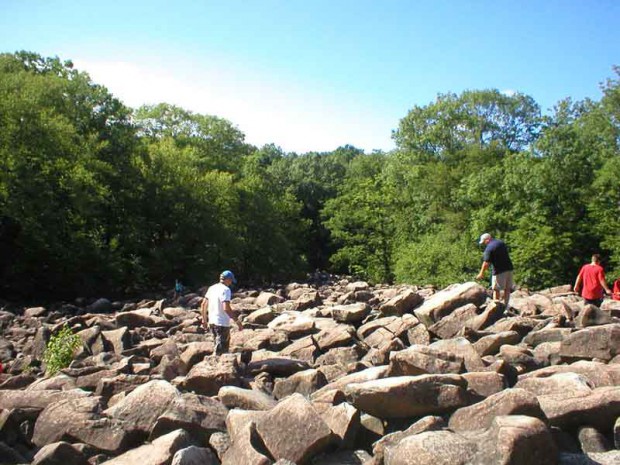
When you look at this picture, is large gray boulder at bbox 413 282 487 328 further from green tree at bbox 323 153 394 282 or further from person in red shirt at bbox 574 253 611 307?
green tree at bbox 323 153 394 282

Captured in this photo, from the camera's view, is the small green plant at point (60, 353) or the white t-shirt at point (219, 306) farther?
the small green plant at point (60, 353)

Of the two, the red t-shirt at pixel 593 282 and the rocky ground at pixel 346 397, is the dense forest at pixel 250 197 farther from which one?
the red t-shirt at pixel 593 282

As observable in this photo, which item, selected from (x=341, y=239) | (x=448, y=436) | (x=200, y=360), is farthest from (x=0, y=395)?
(x=341, y=239)

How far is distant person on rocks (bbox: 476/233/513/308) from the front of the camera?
42.5 feet

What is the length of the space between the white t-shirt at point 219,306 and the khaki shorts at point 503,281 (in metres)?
5.97

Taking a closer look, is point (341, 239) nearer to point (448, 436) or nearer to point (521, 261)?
point (521, 261)

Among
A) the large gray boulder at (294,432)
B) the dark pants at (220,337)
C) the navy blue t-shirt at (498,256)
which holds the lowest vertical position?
the large gray boulder at (294,432)

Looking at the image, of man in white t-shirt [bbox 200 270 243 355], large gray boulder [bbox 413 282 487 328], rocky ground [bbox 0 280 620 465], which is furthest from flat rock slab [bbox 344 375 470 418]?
large gray boulder [bbox 413 282 487 328]

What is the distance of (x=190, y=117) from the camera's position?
5041 cm

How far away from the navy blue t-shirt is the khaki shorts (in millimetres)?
90

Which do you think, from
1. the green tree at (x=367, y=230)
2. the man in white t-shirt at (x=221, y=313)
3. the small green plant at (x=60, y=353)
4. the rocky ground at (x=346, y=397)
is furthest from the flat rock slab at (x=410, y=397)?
the green tree at (x=367, y=230)

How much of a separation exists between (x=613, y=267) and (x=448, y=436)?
2795 centimetres

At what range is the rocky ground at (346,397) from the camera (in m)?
6.57

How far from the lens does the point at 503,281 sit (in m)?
13.2
